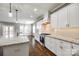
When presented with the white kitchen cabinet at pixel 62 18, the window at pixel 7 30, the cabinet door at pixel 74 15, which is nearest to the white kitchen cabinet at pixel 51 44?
the white kitchen cabinet at pixel 62 18

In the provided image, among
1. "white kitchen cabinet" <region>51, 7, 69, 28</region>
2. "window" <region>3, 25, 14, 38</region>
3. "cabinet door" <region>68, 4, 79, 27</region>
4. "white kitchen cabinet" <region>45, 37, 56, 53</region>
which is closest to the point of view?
"window" <region>3, 25, 14, 38</region>

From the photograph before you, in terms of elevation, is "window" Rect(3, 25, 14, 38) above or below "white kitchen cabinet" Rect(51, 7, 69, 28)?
below

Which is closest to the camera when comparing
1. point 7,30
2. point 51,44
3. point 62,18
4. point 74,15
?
point 7,30

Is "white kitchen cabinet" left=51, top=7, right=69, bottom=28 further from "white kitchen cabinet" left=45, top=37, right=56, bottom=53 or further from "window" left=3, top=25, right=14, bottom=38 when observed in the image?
"window" left=3, top=25, right=14, bottom=38

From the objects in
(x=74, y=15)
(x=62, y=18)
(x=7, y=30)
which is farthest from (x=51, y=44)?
(x=7, y=30)

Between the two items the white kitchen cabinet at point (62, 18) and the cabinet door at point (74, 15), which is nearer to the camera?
the cabinet door at point (74, 15)

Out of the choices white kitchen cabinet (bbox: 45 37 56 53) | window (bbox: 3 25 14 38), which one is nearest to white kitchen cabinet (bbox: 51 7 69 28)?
white kitchen cabinet (bbox: 45 37 56 53)

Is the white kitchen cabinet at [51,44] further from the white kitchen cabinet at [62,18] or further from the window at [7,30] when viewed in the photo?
the window at [7,30]

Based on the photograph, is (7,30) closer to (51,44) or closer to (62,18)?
(62,18)

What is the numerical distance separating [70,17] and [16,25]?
5.21 ft

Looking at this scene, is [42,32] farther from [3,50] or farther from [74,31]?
[3,50]

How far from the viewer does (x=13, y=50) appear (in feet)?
4.69

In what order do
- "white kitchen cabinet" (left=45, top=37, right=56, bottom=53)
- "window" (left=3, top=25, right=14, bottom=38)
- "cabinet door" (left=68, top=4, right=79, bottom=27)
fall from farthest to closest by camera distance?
"white kitchen cabinet" (left=45, top=37, right=56, bottom=53) → "cabinet door" (left=68, top=4, right=79, bottom=27) → "window" (left=3, top=25, right=14, bottom=38)

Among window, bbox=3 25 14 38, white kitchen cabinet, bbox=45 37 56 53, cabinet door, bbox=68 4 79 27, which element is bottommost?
white kitchen cabinet, bbox=45 37 56 53
